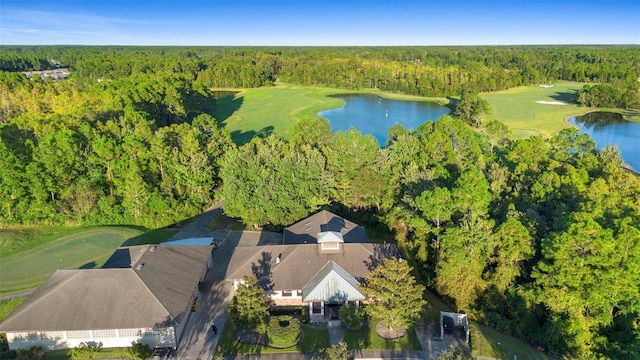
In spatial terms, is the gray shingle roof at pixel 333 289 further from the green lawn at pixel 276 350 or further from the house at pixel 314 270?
the green lawn at pixel 276 350

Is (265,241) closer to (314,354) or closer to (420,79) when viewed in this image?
(314,354)

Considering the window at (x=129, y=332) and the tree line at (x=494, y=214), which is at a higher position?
the tree line at (x=494, y=214)

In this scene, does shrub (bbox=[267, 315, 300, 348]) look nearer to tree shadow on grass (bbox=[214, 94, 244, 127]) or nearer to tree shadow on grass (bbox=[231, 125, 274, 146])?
tree shadow on grass (bbox=[231, 125, 274, 146])

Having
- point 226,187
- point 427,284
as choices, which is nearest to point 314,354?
point 427,284

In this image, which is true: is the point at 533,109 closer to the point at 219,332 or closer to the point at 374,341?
the point at 374,341

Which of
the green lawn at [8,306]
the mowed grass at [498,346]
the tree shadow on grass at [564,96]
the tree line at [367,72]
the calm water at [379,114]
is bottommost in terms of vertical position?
the mowed grass at [498,346]

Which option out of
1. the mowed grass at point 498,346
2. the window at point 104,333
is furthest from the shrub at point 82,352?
the mowed grass at point 498,346
